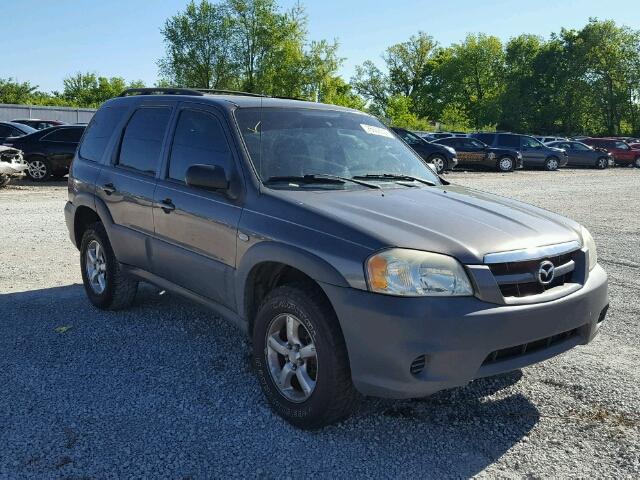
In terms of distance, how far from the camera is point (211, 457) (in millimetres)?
3111

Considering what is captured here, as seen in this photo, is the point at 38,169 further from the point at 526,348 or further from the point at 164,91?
the point at 526,348

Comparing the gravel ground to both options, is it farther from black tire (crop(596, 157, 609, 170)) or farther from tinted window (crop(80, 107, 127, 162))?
black tire (crop(596, 157, 609, 170))

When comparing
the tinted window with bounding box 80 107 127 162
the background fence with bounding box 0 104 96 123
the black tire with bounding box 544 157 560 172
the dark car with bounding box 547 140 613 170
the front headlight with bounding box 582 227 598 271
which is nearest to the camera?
the front headlight with bounding box 582 227 598 271

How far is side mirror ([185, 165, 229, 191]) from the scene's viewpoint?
376 cm

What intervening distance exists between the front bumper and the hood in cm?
27

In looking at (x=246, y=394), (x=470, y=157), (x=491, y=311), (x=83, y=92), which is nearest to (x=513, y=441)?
(x=491, y=311)

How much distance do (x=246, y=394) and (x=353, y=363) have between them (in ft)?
3.42

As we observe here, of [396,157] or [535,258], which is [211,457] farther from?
[396,157]

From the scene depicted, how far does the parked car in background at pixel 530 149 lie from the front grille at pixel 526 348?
1054 inches

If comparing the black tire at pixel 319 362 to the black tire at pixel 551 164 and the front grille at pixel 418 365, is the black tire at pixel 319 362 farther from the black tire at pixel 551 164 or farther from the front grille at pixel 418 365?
the black tire at pixel 551 164

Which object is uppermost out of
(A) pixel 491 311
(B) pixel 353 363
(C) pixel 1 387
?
(A) pixel 491 311

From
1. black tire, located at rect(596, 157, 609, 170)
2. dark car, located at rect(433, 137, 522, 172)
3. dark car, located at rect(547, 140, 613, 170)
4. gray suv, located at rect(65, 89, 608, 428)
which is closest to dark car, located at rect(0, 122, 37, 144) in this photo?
gray suv, located at rect(65, 89, 608, 428)

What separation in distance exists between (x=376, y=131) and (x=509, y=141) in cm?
2634

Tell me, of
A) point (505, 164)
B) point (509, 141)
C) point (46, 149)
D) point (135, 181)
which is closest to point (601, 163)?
point (509, 141)
